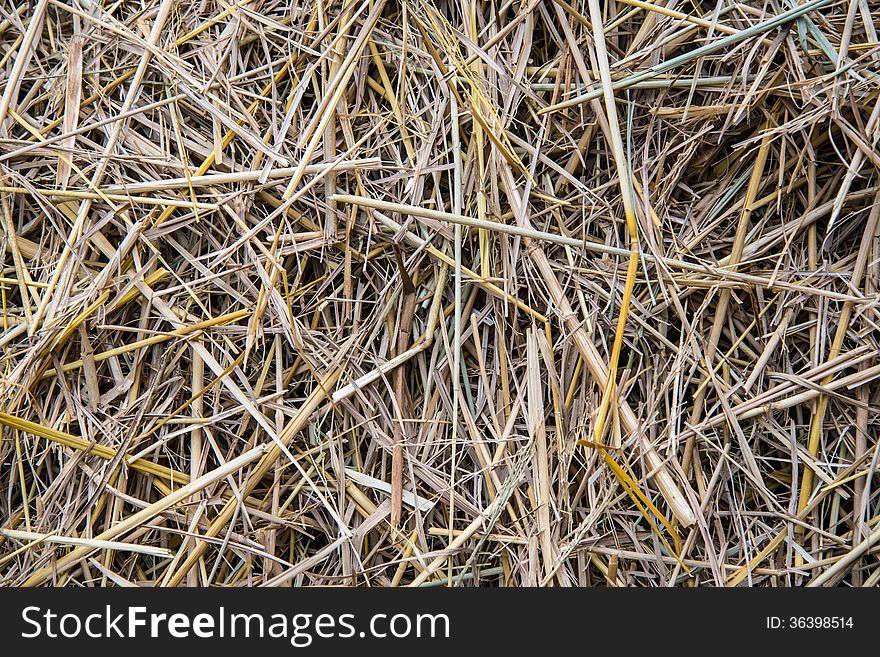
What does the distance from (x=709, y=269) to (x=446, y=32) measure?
1.70 feet

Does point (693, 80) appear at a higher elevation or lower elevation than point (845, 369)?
higher

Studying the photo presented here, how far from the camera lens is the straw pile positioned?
987 millimetres

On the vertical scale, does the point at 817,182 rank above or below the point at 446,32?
below

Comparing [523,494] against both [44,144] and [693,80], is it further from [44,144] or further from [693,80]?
[44,144]

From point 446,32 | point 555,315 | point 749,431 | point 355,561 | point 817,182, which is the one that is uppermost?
point 446,32

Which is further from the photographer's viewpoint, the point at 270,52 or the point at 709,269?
the point at 270,52

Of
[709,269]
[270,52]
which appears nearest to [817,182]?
[709,269]

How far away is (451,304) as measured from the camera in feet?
3.41

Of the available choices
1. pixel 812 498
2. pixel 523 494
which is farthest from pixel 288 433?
pixel 812 498

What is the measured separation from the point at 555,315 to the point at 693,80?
390 millimetres

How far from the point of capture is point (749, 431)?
1.01 meters

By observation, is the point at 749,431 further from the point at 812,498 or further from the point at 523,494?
the point at 523,494

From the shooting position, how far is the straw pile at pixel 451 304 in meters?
0.99

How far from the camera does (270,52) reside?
3.57 ft
